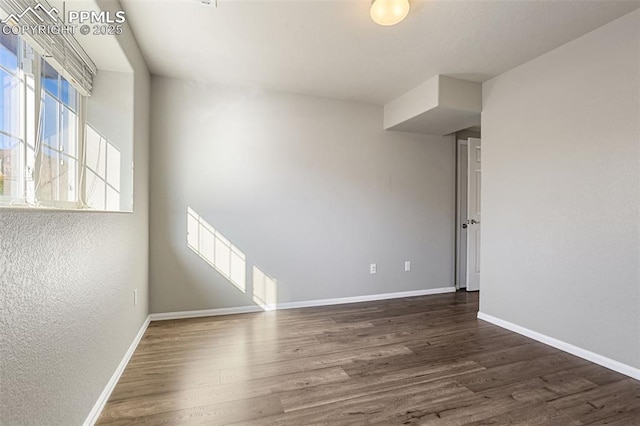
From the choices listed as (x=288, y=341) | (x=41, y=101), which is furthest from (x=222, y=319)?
(x=41, y=101)

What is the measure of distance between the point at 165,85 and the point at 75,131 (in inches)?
52.7

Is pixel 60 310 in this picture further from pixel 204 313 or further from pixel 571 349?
pixel 571 349

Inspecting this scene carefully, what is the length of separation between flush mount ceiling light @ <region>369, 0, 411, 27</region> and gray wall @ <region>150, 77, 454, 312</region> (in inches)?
66.3

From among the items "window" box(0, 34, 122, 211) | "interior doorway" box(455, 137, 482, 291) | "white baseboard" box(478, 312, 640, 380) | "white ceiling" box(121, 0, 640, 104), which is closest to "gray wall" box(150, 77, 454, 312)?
"interior doorway" box(455, 137, 482, 291)

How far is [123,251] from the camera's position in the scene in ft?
6.74

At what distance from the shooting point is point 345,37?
235cm

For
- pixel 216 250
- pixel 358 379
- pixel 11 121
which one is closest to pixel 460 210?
pixel 358 379

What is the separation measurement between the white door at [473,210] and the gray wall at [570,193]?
100cm

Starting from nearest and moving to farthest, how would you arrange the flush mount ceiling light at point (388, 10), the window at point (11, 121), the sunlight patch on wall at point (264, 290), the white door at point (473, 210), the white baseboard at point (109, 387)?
the window at point (11, 121) < the white baseboard at point (109, 387) < the flush mount ceiling light at point (388, 10) < the sunlight patch on wall at point (264, 290) < the white door at point (473, 210)

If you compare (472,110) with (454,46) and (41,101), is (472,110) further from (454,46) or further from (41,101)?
(41,101)

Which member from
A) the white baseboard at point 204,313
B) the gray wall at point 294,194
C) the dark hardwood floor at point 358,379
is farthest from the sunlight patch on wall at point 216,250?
the dark hardwood floor at point 358,379

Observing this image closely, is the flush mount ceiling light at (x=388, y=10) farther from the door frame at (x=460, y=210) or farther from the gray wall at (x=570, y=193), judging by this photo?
the door frame at (x=460, y=210)

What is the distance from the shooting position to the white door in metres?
4.08

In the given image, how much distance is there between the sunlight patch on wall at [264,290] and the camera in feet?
10.9
